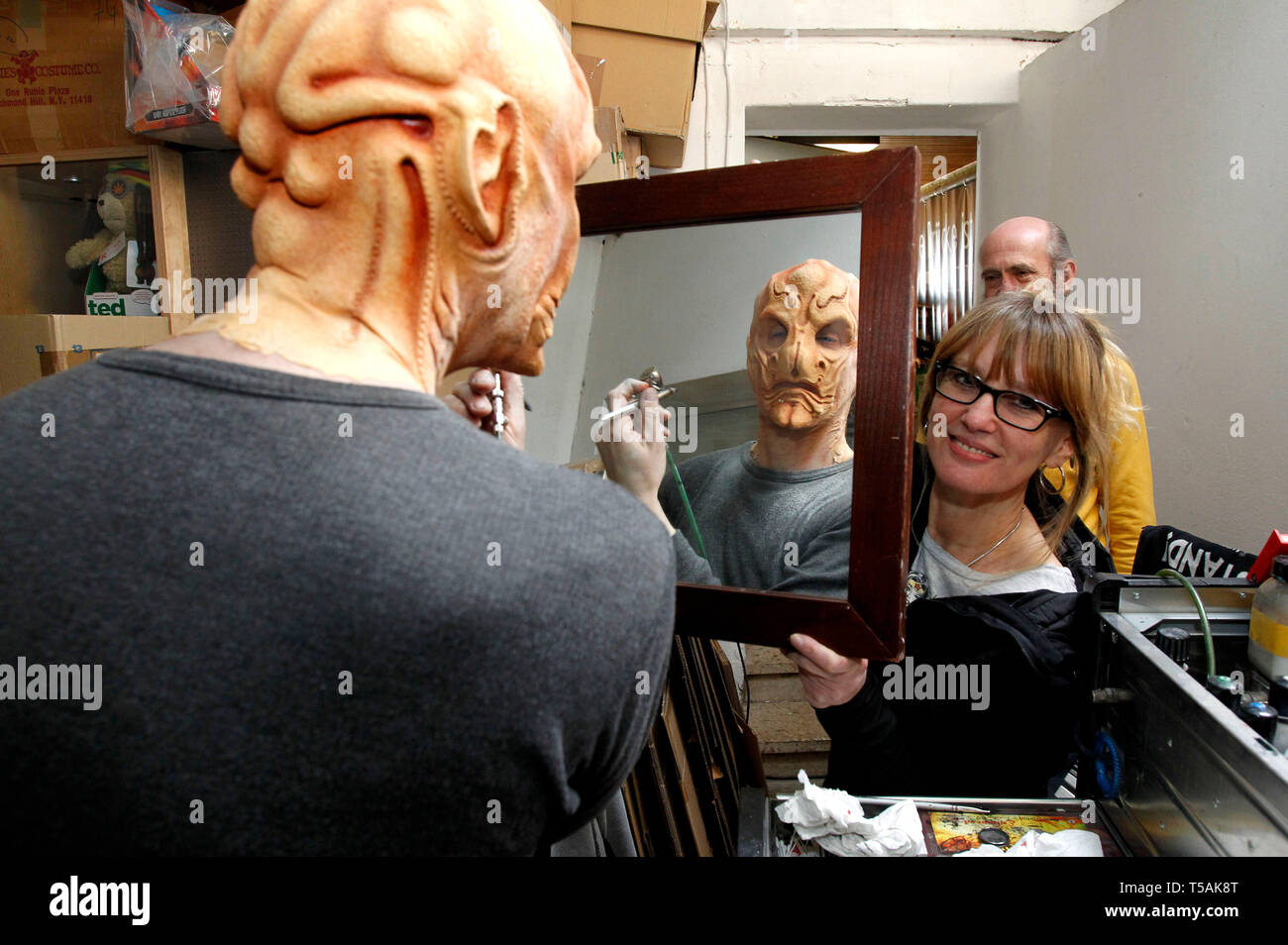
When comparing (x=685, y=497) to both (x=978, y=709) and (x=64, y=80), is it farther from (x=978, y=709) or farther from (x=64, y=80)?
(x=64, y=80)

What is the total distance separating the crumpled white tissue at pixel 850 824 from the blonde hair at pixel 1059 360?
0.63 metres

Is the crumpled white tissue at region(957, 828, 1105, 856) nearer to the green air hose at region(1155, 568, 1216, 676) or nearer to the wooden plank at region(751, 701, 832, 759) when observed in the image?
the green air hose at region(1155, 568, 1216, 676)

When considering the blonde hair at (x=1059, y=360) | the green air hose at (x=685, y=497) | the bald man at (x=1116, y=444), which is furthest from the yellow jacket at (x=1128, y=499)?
the green air hose at (x=685, y=497)

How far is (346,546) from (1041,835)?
1047mm

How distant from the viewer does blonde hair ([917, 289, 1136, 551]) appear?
4.66 feet

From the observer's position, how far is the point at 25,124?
1911mm

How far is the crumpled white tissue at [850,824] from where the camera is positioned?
1127 mm

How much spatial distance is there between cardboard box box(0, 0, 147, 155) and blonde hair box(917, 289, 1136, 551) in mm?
1784

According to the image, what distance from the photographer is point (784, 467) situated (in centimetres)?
120

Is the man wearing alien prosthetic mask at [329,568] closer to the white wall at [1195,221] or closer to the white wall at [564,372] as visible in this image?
the white wall at [564,372]

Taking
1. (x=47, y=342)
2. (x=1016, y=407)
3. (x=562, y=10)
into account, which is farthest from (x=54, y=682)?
(x=562, y=10)

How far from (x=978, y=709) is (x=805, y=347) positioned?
0.65 meters

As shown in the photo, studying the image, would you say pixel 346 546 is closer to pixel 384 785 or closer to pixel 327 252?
pixel 384 785
